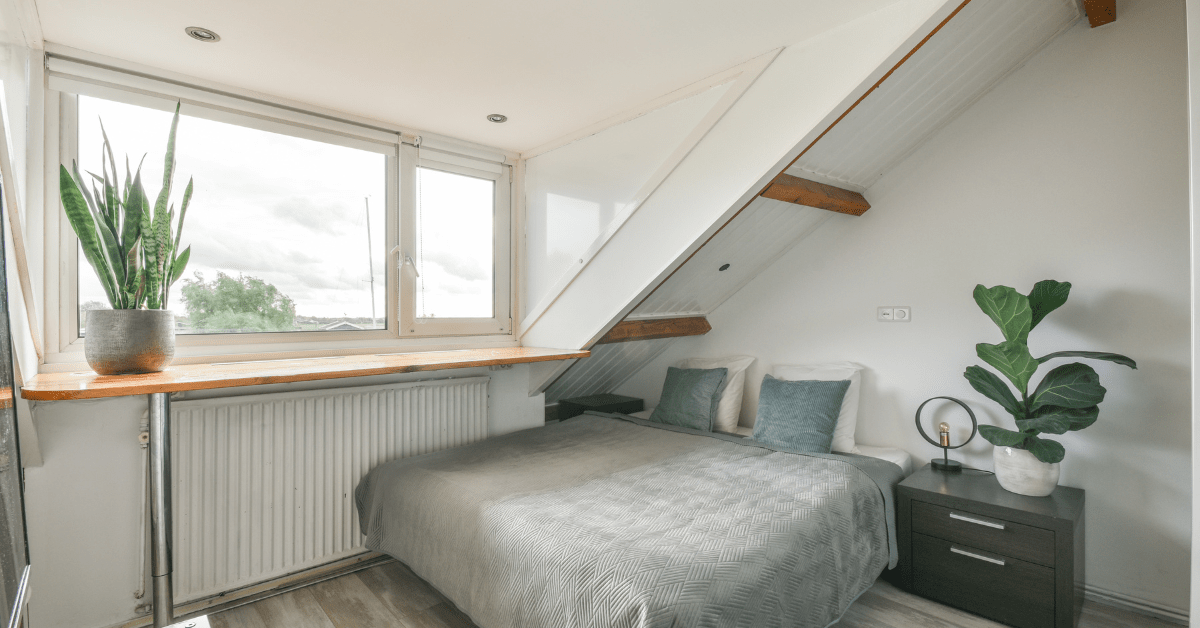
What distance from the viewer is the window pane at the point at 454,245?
9.70 ft

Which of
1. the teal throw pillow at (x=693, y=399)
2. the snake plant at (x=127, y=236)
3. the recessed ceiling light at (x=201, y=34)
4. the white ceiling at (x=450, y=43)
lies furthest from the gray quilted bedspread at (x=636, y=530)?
the recessed ceiling light at (x=201, y=34)

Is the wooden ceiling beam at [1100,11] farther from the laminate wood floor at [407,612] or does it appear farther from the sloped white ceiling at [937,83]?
the laminate wood floor at [407,612]

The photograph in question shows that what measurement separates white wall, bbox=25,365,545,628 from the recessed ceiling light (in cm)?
128

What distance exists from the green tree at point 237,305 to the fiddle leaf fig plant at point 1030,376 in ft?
9.58

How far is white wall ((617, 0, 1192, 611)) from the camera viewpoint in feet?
7.21

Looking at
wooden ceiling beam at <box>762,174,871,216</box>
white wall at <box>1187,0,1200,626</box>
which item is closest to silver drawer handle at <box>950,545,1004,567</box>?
white wall at <box>1187,0,1200,626</box>

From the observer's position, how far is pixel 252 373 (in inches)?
75.9

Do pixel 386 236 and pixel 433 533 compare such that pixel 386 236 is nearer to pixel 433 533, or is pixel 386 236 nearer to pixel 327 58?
pixel 327 58

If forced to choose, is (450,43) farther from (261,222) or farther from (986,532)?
(986,532)

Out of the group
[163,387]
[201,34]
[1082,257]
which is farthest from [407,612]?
[1082,257]

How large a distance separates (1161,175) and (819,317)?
4.78 feet

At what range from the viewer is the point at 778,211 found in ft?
9.13

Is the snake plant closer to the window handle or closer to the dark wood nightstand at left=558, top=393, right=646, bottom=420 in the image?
the window handle

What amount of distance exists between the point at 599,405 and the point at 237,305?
2062 mm
